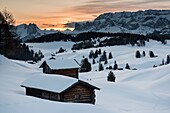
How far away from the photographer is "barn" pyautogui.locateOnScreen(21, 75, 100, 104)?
29.7 m

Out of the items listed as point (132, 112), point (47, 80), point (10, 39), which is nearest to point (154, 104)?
point (132, 112)

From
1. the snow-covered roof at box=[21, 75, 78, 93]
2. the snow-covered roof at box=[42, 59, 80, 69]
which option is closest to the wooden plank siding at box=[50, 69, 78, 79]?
the snow-covered roof at box=[42, 59, 80, 69]

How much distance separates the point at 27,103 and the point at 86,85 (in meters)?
→ 9.26

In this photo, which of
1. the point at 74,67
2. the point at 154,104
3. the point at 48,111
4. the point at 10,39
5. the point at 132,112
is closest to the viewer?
the point at 48,111

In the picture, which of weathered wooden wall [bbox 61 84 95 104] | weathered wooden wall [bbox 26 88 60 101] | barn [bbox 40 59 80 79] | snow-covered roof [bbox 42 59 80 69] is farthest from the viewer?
snow-covered roof [bbox 42 59 80 69]

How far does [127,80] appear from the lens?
75.1 metres

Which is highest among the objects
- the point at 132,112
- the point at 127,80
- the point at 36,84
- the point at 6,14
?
the point at 6,14

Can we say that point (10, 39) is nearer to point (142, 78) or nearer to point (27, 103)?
point (142, 78)

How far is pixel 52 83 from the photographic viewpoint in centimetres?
3056

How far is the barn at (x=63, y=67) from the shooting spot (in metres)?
47.9

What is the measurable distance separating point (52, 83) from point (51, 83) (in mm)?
137

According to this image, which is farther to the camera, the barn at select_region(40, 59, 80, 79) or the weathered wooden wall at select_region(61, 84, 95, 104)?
the barn at select_region(40, 59, 80, 79)

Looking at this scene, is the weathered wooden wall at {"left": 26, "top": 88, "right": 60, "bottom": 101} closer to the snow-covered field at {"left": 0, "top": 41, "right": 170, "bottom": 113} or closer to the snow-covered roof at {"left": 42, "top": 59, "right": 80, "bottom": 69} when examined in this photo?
the snow-covered field at {"left": 0, "top": 41, "right": 170, "bottom": 113}

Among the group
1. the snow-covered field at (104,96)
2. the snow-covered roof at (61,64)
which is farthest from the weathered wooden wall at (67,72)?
the snow-covered field at (104,96)
